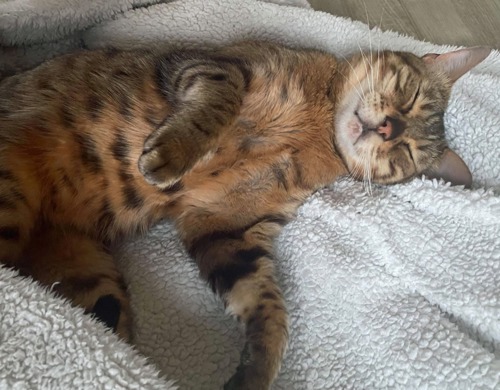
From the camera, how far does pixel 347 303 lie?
1273 mm

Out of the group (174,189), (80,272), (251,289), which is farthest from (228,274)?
(80,272)

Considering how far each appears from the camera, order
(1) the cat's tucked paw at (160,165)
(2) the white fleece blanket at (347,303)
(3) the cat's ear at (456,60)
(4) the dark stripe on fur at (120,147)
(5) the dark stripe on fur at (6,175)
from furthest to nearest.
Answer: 1. (3) the cat's ear at (456,60)
2. (4) the dark stripe on fur at (120,147)
3. (5) the dark stripe on fur at (6,175)
4. (1) the cat's tucked paw at (160,165)
5. (2) the white fleece blanket at (347,303)

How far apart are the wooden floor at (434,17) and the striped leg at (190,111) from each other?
0.83 meters

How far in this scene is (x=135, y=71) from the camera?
138cm

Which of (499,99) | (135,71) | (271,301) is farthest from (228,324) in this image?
(499,99)

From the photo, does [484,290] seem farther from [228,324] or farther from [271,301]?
[228,324]

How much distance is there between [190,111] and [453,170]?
709 mm

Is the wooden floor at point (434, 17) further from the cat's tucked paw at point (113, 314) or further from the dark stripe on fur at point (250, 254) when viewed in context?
the cat's tucked paw at point (113, 314)

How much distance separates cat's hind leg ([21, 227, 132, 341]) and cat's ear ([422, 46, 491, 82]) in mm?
1029

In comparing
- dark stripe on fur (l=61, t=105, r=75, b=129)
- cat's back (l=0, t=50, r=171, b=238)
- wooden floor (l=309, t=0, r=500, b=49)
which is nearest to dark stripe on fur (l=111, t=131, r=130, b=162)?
cat's back (l=0, t=50, r=171, b=238)

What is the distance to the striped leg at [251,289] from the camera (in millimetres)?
1159

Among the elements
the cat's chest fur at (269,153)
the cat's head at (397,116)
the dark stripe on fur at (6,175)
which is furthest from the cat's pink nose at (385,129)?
the dark stripe on fur at (6,175)

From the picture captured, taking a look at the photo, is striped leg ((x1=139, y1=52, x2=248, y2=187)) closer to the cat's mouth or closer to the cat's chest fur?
the cat's chest fur

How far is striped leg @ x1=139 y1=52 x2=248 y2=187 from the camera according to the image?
1.11 meters
